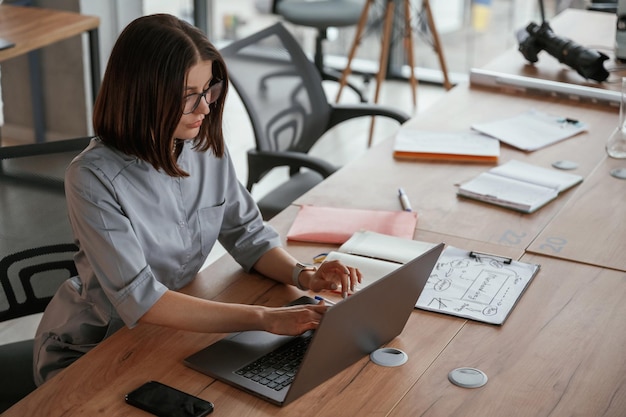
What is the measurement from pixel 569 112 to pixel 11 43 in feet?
6.83

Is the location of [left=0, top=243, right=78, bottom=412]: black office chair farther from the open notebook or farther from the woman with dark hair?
the open notebook

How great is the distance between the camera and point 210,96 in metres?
1.93

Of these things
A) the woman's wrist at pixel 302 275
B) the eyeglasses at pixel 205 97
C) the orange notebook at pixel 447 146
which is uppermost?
the eyeglasses at pixel 205 97

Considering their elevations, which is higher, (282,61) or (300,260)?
(282,61)

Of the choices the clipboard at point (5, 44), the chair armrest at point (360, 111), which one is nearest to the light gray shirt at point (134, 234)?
the chair armrest at point (360, 111)

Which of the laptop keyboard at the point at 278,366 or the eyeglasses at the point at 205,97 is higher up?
the eyeglasses at the point at 205,97

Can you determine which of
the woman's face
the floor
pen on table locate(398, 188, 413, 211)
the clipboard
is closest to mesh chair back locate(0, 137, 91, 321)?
the woman's face

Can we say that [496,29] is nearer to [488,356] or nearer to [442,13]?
[442,13]

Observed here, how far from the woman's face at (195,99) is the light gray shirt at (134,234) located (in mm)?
113

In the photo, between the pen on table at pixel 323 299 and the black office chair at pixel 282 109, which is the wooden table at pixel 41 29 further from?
the pen on table at pixel 323 299

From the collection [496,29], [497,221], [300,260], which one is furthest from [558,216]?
[496,29]

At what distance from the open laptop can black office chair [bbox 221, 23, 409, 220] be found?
3.96 feet

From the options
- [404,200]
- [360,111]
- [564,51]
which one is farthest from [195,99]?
[564,51]

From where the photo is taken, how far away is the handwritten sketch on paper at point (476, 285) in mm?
1958
